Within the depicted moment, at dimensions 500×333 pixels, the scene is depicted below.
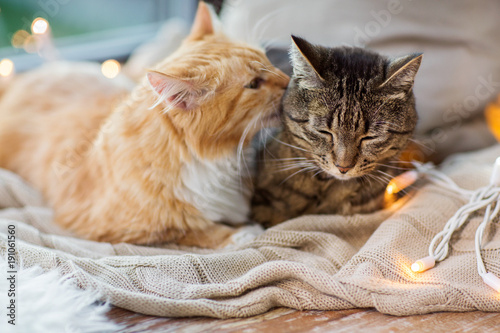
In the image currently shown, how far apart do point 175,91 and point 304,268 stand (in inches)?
22.1

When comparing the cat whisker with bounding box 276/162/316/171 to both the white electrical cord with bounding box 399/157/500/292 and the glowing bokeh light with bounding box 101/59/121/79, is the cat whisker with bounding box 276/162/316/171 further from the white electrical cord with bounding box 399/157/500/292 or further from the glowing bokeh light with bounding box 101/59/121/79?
the glowing bokeh light with bounding box 101/59/121/79

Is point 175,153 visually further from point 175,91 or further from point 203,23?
point 203,23

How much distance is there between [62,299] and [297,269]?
1.73ft

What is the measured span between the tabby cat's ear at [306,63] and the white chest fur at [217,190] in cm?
34

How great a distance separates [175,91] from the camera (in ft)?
3.65

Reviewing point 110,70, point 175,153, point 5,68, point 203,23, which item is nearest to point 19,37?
point 5,68

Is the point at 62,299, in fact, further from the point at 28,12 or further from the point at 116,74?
the point at 28,12

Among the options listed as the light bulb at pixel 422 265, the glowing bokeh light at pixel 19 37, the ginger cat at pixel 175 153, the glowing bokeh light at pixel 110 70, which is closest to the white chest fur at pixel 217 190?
the ginger cat at pixel 175 153

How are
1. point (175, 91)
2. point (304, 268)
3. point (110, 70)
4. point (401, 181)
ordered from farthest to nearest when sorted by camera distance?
point (110, 70)
point (401, 181)
point (175, 91)
point (304, 268)

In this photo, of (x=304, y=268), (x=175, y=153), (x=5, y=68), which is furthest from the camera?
(x=5, y=68)

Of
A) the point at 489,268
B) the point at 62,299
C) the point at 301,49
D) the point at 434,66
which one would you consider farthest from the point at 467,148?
the point at 62,299

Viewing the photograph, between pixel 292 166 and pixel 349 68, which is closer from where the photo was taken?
pixel 349 68

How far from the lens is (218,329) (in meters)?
0.91

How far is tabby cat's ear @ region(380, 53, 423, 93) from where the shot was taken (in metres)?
1.05
